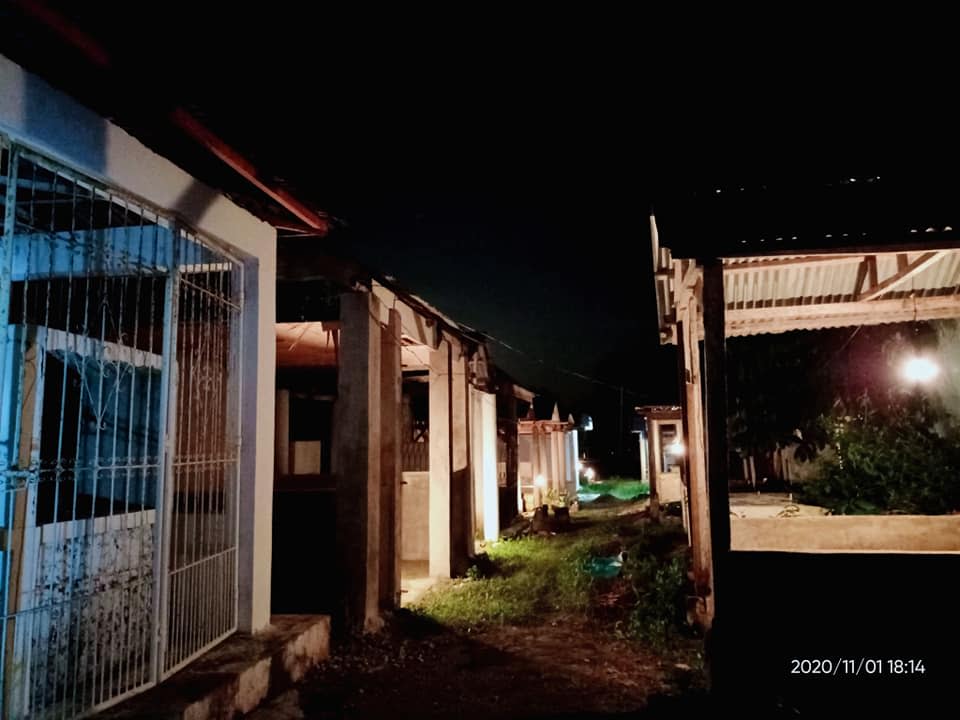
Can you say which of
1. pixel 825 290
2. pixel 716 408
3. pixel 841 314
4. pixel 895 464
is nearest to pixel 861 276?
pixel 825 290

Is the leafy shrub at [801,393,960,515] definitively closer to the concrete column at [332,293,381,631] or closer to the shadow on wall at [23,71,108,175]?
the concrete column at [332,293,381,631]

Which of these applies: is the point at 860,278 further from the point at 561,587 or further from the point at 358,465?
the point at 358,465

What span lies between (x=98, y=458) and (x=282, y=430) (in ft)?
29.4

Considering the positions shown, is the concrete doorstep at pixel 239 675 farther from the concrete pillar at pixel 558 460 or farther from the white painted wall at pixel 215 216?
the concrete pillar at pixel 558 460

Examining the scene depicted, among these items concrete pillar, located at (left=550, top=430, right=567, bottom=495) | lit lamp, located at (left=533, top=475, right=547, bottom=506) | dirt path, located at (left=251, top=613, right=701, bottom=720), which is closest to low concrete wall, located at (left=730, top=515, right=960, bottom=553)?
dirt path, located at (left=251, top=613, right=701, bottom=720)

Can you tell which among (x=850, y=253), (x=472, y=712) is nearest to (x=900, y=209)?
(x=850, y=253)

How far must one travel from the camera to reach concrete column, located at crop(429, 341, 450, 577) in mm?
9945

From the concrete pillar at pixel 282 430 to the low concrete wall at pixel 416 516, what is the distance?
8.48ft

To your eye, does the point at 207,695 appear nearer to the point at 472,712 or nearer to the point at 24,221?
the point at 472,712

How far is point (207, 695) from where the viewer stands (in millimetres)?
4172

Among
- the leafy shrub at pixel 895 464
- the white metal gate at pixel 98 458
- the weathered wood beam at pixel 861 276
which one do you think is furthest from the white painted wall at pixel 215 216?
the leafy shrub at pixel 895 464

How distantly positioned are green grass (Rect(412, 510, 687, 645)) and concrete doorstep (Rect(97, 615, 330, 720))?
227 centimetres

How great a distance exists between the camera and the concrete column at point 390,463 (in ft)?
25.9

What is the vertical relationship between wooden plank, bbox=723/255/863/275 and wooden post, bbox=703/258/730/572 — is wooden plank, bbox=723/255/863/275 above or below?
above
